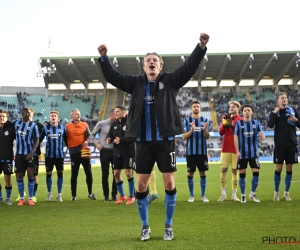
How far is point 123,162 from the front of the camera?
9.18 m

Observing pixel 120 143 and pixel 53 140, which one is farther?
pixel 53 140

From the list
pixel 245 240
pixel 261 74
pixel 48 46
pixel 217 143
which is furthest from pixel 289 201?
pixel 48 46

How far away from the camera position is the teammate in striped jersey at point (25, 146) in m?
8.88

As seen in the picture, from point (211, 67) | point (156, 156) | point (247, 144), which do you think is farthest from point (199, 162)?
point (211, 67)

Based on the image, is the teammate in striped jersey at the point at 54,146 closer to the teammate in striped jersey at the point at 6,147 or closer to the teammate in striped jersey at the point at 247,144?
the teammate in striped jersey at the point at 6,147

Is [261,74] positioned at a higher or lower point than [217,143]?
higher

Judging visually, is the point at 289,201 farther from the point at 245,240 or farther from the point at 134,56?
the point at 134,56

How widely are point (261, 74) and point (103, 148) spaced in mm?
39177

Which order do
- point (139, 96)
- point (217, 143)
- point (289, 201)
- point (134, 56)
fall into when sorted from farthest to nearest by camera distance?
point (134, 56) → point (217, 143) → point (289, 201) → point (139, 96)

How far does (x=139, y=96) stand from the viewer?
4.91 metres

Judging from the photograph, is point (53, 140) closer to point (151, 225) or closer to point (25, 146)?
point (25, 146)

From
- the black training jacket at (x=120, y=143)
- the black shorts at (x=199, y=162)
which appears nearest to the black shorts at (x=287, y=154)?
the black shorts at (x=199, y=162)

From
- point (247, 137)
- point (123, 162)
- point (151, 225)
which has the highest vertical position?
point (247, 137)

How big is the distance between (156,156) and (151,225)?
137 centimetres
